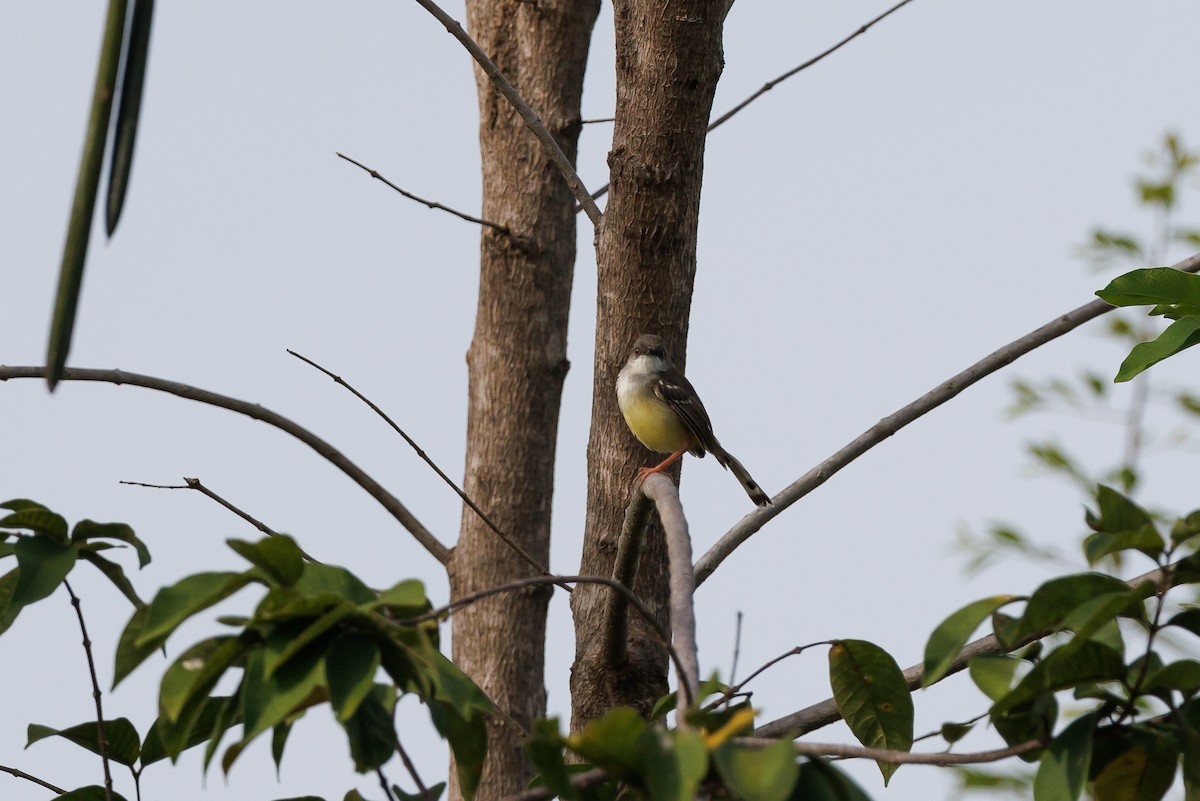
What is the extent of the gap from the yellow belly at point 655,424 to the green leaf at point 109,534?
83.2 inches

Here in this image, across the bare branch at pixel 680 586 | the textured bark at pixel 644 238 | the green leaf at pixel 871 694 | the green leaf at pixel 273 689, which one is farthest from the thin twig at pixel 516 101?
the green leaf at pixel 273 689

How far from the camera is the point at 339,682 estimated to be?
5.59 ft

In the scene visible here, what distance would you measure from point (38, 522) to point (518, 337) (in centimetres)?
312

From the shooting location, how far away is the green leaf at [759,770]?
4.69 ft

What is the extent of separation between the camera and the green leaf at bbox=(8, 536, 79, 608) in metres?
2.23

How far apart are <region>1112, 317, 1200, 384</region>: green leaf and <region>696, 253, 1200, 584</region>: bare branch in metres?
0.99

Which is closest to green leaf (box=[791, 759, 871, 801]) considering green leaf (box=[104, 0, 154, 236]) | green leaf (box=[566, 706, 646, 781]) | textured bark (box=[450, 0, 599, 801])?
green leaf (box=[566, 706, 646, 781])

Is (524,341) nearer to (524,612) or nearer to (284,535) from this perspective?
(524,612)

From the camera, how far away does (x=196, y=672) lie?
1729mm

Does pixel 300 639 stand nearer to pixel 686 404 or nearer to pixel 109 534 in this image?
pixel 109 534

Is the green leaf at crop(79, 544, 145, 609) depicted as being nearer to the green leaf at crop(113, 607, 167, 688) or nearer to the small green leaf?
the small green leaf

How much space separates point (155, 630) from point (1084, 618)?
1252 millimetres

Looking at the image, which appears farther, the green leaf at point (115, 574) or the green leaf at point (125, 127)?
the green leaf at point (115, 574)

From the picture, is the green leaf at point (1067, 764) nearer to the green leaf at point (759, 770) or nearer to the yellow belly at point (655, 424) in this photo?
the green leaf at point (759, 770)
